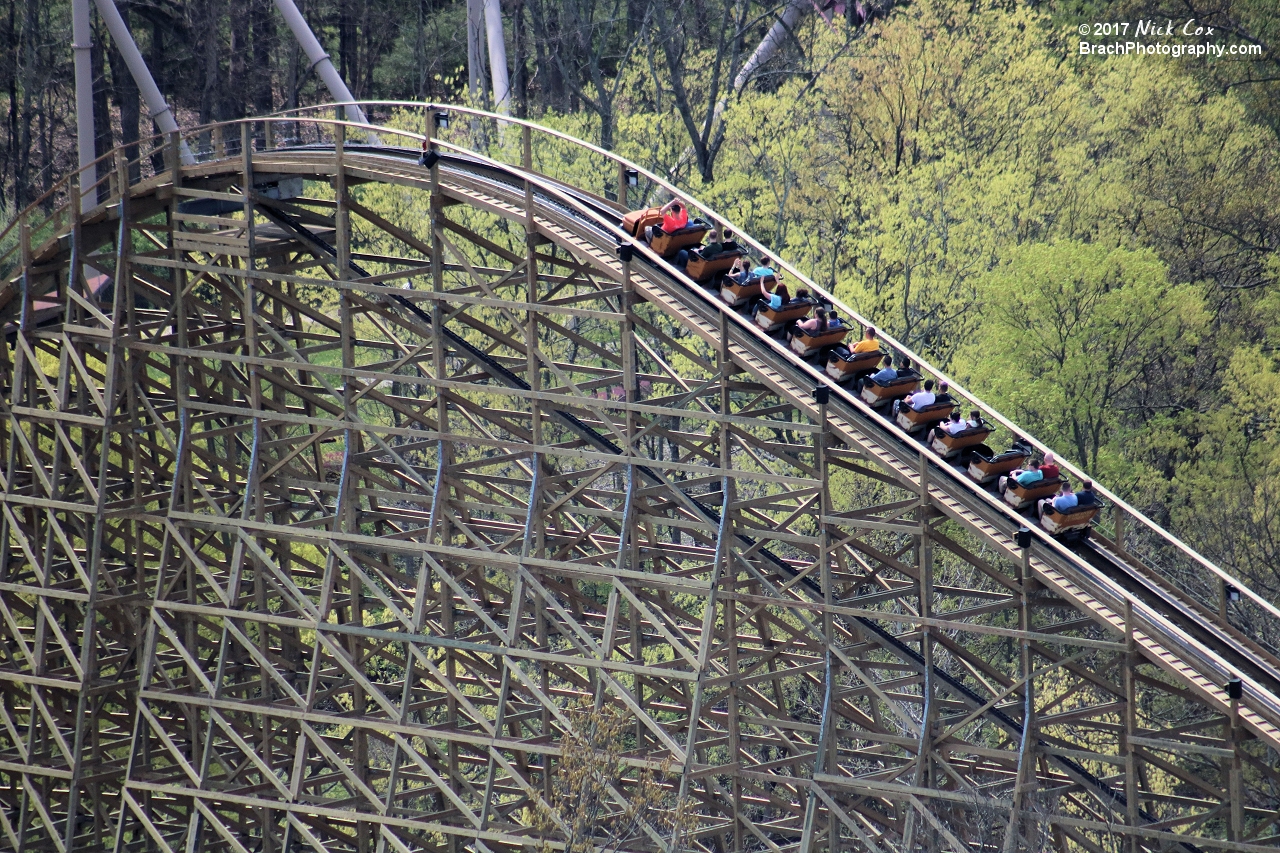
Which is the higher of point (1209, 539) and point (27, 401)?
point (27, 401)

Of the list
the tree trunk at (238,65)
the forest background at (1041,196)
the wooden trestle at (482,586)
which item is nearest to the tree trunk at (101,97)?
the forest background at (1041,196)

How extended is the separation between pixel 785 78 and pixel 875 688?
2932cm

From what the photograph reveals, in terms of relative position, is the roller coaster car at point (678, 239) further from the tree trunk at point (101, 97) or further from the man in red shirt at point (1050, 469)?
the tree trunk at point (101, 97)

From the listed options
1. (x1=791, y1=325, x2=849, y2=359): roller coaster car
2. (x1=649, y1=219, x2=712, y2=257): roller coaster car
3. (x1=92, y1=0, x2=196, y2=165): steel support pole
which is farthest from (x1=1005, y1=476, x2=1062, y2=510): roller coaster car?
(x1=92, y1=0, x2=196, y2=165): steel support pole

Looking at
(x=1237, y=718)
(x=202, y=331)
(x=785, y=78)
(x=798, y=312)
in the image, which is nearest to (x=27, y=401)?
(x=202, y=331)

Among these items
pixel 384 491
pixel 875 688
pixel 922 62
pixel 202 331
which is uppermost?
pixel 922 62

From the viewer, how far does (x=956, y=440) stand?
19.4 meters

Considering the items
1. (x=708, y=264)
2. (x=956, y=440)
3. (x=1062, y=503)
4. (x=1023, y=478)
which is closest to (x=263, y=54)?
(x=708, y=264)

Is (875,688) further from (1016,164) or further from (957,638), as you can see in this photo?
(1016,164)

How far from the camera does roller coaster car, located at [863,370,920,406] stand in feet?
65.0

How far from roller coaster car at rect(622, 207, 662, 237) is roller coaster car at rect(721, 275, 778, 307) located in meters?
1.19

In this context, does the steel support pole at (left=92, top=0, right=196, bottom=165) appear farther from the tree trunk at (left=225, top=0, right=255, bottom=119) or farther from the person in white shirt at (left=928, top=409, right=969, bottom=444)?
the person in white shirt at (left=928, top=409, right=969, bottom=444)

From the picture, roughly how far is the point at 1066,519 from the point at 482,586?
8.65 meters

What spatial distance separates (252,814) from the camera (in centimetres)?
2392
